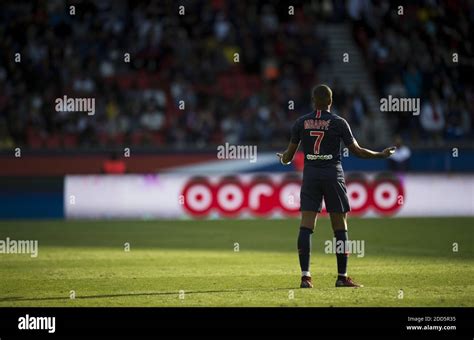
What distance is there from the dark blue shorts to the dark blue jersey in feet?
0.26

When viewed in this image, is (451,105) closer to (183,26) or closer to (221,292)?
(183,26)

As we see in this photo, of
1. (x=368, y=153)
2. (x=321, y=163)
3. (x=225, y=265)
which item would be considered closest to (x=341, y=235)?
(x=321, y=163)

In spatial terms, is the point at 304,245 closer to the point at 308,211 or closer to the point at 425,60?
the point at 308,211

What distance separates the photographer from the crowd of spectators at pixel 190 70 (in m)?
28.9

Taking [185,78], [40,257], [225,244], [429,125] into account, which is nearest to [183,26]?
[185,78]

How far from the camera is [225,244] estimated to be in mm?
19062

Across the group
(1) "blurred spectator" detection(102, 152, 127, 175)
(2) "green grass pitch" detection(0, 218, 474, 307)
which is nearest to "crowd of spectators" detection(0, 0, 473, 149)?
(1) "blurred spectator" detection(102, 152, 127, 175)

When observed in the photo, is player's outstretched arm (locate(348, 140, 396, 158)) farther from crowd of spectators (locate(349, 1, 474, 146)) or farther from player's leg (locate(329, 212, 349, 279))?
crowd of spectators (locate(349, 1, 474, 146))

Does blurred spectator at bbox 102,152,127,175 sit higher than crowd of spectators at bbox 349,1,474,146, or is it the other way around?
crowd of spectators at bbox 349,1,474,146

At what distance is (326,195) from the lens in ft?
42.0

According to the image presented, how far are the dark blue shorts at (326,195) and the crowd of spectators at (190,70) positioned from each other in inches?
622

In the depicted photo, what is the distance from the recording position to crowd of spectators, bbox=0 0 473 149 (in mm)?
28859
